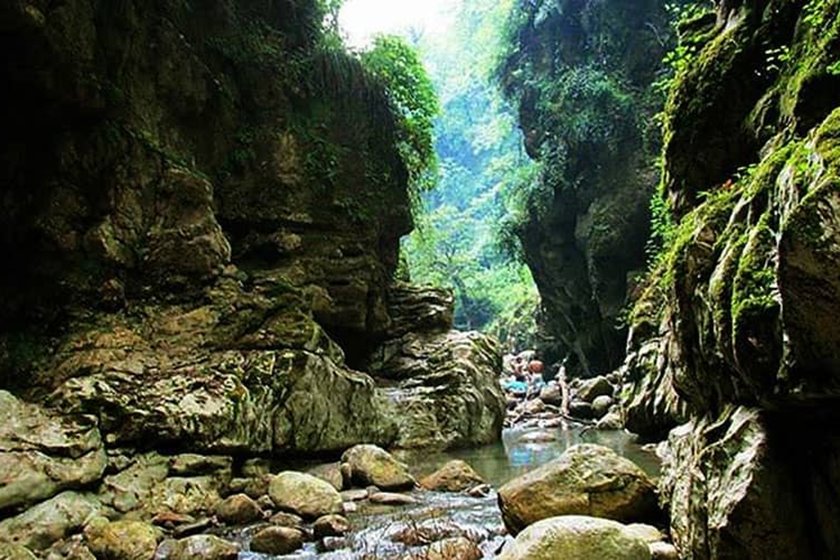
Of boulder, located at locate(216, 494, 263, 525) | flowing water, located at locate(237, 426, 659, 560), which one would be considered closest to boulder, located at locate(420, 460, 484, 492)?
flowing water, located at locate(237, 426, 659, 560)

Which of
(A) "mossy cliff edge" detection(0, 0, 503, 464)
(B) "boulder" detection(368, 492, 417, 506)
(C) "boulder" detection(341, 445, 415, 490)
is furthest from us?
(C) "boulder" detection(341, 445, 415, 490)

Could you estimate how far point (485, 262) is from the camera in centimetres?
4672

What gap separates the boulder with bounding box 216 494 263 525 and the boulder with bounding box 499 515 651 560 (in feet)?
11.7

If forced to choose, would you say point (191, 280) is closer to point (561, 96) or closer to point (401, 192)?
point (401, 192)

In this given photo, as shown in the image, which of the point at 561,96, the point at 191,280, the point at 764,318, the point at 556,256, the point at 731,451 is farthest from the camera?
the point at 556,256

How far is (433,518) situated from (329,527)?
3.77 feet

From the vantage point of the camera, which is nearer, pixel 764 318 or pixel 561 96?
pixel 764 318

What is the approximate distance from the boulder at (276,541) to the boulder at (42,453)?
2.01m

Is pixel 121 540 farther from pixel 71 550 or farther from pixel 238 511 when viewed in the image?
pixel 238 511

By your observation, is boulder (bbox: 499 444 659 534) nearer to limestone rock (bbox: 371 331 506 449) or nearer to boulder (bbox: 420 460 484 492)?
boulder (bbox: 420 460 484 492)

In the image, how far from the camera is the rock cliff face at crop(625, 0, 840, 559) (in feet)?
8.90

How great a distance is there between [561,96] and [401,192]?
8.58 m

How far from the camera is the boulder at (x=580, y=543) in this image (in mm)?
4141

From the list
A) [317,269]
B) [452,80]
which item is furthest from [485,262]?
[317,269]
